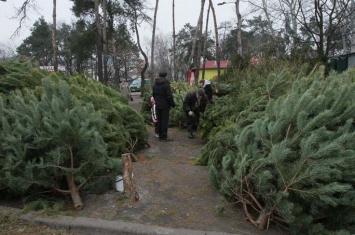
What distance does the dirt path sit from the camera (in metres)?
3.77

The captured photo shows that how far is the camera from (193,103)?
892 centimetres

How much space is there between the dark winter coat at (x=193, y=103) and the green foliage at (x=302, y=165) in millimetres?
4597

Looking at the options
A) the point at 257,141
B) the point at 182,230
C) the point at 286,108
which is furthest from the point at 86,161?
the point at 286,108

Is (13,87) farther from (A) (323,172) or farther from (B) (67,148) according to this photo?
(A) (323,172)

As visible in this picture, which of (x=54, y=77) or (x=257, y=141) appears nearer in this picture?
(x=257, y=141)

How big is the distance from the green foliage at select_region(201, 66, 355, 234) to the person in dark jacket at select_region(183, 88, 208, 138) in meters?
4.52

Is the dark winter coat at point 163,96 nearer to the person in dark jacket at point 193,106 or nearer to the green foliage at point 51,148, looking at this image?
the person in dark jacket at point 193,106

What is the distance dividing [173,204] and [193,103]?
490 cm

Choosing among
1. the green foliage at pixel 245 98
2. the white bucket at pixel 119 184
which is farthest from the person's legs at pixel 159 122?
the white bucket at pixel 119 184

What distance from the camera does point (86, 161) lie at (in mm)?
4254

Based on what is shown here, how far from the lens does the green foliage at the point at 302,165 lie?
3.30 metres

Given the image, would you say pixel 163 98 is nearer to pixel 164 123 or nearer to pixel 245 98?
pixel 164 123

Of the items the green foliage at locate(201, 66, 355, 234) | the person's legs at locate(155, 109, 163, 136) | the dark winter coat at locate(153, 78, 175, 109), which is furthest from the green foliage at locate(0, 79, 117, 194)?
the person's legs at locate(155, 109, 163, 136)

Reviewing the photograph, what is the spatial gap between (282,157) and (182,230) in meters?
1.26
